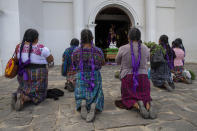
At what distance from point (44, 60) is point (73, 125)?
143cm

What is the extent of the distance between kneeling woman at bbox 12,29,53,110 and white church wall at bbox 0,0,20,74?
15.2 ft

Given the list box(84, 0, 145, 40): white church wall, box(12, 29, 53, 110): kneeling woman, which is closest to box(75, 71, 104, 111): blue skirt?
box(12, 29, 53, 110): kneeling woman

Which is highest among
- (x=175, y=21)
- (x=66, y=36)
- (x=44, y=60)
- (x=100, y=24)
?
(x=100, y=24)

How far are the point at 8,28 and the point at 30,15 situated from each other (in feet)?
5.16

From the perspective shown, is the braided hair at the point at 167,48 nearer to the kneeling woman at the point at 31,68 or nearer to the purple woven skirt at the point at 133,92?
the purple woven skirt at the point at 133,92

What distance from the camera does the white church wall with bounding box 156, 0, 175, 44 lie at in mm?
10094

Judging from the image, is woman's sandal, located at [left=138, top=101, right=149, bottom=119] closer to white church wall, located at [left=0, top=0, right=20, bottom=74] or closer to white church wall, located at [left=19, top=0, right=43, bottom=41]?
white church wall, located at [left=0, top=0, right=20, bottom=74]

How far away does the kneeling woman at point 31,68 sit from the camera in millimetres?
2842

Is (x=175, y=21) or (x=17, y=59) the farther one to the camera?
(x=175, y=21)

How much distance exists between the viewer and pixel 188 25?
997 cm

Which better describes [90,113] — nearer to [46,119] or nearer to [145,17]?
[46,119]

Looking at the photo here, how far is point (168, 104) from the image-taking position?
9.66 ft

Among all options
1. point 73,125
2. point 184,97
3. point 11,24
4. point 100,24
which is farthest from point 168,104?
point 100,24

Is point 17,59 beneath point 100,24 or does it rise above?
beneath
